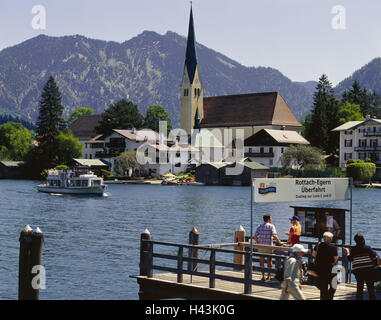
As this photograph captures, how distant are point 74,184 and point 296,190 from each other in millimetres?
87560

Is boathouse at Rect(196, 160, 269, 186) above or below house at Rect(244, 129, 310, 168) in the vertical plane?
below

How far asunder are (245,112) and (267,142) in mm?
33498

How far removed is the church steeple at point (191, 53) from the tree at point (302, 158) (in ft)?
194

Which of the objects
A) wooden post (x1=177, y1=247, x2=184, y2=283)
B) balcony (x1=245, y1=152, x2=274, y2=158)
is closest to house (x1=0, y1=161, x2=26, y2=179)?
balcony (x1=245, y1=152, x2=274, y2=158)

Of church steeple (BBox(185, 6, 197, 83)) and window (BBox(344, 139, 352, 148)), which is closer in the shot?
window (BBox(344, 139, 352, 148))

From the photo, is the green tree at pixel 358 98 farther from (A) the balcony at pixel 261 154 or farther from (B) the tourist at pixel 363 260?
(B) the tourist at pixel 363 260

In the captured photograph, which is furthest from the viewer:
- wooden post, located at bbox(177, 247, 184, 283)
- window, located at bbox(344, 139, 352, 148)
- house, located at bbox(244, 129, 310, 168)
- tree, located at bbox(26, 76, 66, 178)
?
tree, located at bbox(26, 76, 66, 178)

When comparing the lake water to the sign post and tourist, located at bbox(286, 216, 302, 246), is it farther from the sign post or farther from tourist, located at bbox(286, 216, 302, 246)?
the sign post

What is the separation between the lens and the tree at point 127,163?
148 metres

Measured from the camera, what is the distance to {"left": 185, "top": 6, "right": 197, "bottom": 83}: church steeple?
18512 cm

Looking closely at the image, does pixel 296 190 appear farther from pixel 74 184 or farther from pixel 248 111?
pixel 248 111

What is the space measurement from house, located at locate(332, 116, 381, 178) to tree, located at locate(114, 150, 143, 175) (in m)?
42.5

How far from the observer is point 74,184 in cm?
10350

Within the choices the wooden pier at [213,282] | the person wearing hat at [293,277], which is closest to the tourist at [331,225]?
the wooden pier at [213,282]
